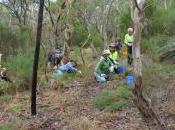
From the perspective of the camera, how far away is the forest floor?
10203 mm

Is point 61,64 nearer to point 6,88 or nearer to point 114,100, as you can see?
point 6,88

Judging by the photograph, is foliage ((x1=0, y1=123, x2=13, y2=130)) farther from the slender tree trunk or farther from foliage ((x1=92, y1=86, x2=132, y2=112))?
foliage ((x1=92, y1=86, x2=132, y2=112))

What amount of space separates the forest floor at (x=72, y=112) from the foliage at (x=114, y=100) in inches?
6.7

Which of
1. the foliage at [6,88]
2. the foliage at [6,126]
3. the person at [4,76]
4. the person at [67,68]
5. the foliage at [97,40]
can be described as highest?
the foliage at [97,40]

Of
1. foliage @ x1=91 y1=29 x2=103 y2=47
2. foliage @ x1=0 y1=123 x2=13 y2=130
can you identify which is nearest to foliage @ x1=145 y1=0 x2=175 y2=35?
foliage @ x1=91 y1=29 x2=103 y2=47

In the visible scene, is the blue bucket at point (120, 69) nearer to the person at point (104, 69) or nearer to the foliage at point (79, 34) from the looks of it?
the person at point (104, 69)

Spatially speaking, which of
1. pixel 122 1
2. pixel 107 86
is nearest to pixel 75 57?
pixel 107 86

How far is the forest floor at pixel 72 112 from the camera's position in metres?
10.2

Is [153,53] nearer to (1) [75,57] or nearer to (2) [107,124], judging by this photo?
(1) [75,57]

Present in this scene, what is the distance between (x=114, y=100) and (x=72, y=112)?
946 mm

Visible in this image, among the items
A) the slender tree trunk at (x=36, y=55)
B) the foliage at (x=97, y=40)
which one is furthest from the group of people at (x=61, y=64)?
the foliage at (x=97, y=40)

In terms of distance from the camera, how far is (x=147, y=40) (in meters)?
19.1

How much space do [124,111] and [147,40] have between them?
8218 mm

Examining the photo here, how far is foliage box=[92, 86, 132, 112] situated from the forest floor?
0.17 metres
